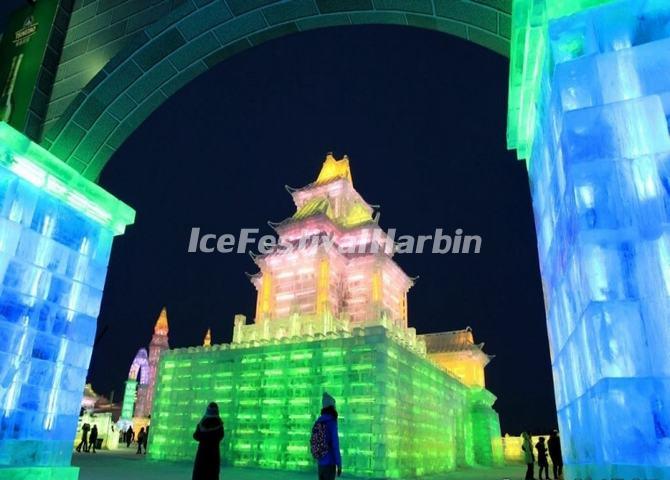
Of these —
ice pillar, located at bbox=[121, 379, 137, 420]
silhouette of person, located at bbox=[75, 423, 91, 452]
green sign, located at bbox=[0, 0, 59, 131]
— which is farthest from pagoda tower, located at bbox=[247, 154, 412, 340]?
ice pillar, located at bbox=[121, 379, 137, 420]

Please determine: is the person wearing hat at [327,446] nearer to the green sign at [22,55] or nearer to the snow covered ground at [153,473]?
the green sign at [22,55]

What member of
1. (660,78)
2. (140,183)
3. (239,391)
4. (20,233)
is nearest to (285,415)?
(239,391)

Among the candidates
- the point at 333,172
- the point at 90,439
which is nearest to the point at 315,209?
the point at 333,172

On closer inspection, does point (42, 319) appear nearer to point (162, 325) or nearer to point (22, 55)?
point (22, 55)

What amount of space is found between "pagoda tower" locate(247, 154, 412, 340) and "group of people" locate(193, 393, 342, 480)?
17440mm

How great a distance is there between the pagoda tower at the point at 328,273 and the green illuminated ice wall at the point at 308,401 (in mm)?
3824

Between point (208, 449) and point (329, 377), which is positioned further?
point (329, 377)

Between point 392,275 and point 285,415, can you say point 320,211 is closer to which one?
point 392,275

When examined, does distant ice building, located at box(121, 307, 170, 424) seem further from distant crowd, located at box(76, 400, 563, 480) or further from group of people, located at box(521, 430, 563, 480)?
distant crowd, located at box(76, 400, 563, 480)

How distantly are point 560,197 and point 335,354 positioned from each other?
1504cm

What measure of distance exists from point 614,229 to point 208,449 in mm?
5436

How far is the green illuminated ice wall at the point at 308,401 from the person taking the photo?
54.5ft

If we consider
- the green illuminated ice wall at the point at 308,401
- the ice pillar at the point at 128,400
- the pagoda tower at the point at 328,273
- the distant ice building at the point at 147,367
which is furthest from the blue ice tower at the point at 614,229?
the distant ice building at the point at 147,367

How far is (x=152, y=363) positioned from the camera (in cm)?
6550
